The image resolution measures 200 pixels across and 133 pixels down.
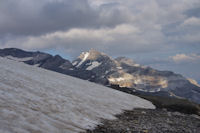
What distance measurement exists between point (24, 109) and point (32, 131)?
352 centimetres

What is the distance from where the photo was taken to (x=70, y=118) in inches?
628

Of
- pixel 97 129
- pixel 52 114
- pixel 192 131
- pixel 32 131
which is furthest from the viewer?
pixel 192 131

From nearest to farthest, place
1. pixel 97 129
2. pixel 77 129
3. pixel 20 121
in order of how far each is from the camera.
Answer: pixel 20 121 < pixel 77 129 < pixel 97 129

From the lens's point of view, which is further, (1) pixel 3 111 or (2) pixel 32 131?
(1) pixel 3 111

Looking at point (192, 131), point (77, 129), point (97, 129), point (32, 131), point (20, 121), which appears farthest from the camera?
point (192, 131)

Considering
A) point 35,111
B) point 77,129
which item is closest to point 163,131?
point 77,129

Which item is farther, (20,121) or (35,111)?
(35,111)

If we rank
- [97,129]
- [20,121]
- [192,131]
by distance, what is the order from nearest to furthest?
[20,121], [97,129], [192,131]

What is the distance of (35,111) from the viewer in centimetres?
1481

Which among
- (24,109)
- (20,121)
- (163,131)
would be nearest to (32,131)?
(20,121)

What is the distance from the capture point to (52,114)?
51.2 ft

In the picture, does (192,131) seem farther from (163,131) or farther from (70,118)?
(70,118)

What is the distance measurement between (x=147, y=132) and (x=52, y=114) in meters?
6.31

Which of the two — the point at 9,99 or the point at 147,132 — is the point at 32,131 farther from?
Result: the point at 147,132
